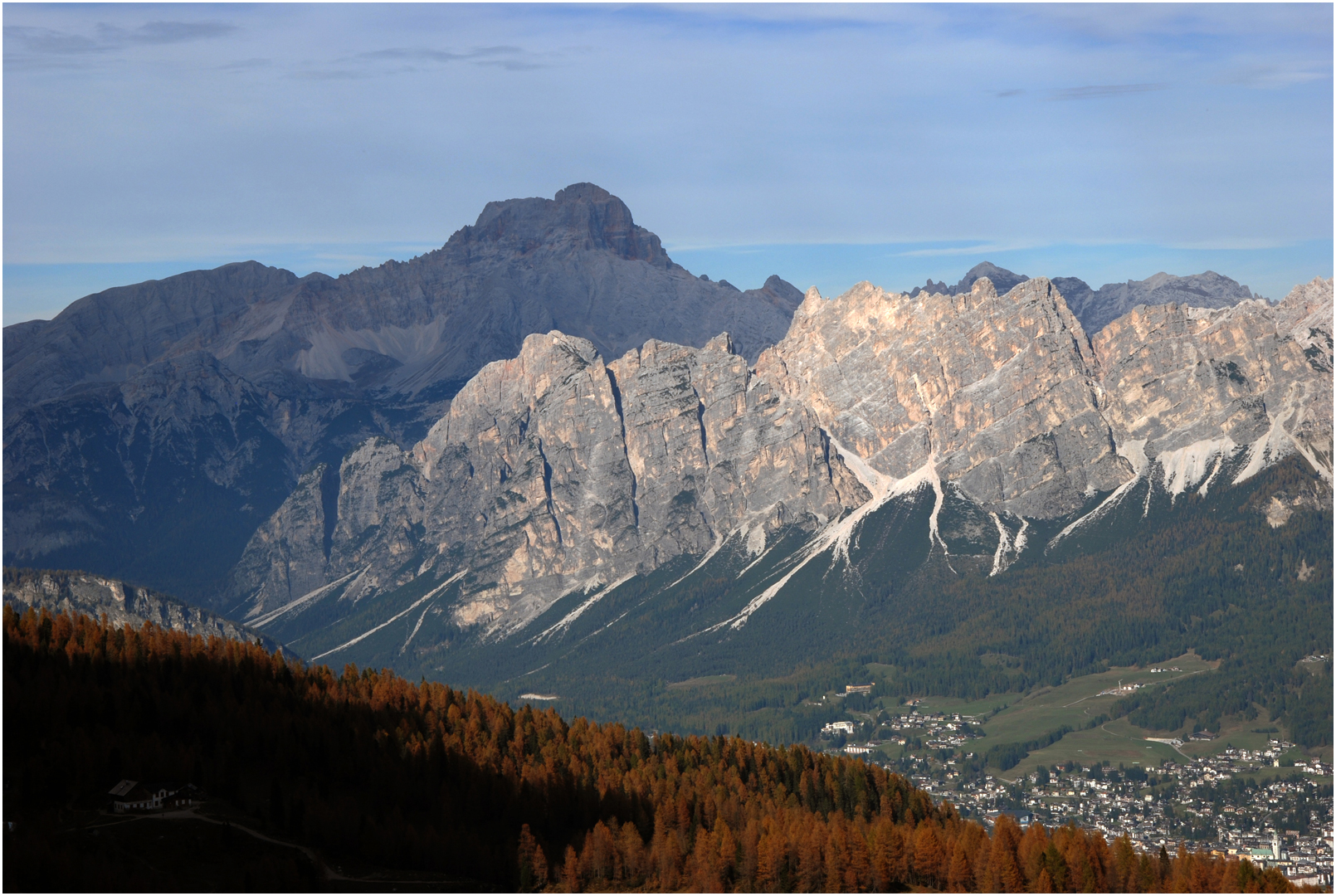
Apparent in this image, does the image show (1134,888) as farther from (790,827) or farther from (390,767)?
(390,767)

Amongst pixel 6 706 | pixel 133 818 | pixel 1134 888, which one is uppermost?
pixel 6 706

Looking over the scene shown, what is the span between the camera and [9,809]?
539 feet

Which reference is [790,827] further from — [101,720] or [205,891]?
[101,720]

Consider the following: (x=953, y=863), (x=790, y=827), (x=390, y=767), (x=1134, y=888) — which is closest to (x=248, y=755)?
(x=390, y=767)

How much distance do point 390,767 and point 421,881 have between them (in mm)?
28813

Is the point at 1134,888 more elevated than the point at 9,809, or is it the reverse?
the point at 9,809

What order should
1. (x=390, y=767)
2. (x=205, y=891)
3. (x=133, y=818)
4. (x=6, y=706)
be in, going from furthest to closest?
(x=390, y=767), (x=6, y=706), (x=133, y=818), (x=205, y=891)

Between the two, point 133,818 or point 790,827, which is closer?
point 133,818

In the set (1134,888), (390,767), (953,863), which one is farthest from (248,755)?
(1134,888)

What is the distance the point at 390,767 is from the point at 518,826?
16.3m

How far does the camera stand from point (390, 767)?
19838 centimetres

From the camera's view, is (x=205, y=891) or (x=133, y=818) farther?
(x=133, y=818)

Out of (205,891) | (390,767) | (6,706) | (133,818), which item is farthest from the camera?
(390,767)

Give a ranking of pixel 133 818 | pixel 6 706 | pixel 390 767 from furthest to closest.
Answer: pixel 390 767
pixel 6 706
pixel 133 818
